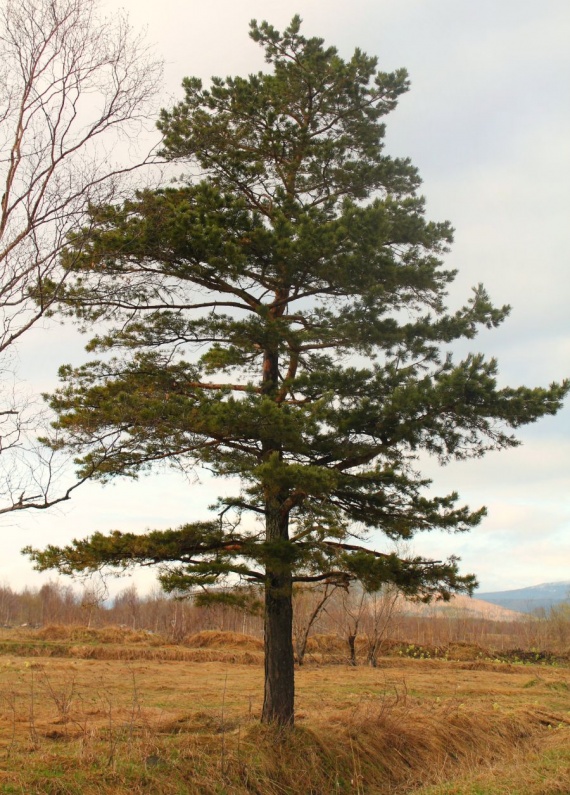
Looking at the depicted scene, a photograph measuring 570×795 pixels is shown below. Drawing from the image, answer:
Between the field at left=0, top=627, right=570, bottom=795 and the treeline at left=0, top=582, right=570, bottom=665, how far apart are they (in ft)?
5.54

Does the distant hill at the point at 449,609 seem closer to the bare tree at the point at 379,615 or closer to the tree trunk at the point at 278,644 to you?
the bare tree at the point at 379,615

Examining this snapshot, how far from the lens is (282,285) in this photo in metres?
10.2

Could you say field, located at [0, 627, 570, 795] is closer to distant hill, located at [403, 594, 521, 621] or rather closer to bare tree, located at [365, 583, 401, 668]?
distant hill, located at [403, 594, 521, 621]

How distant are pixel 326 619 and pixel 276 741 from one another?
27287 mm

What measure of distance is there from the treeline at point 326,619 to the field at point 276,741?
1.69 meters

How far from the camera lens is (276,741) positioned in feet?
27.2

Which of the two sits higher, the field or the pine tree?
the pine tree

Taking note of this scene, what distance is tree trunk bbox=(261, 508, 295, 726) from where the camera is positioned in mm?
8859

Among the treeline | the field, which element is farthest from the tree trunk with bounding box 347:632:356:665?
the field

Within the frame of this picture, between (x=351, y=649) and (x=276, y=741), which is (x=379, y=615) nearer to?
(x=351, y=649)

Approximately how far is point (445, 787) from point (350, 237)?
691cm

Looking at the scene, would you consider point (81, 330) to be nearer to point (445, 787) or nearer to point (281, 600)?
point (281, 600)

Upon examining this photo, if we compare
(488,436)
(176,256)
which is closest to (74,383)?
(176,256)

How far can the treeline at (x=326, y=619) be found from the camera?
20266 mm
